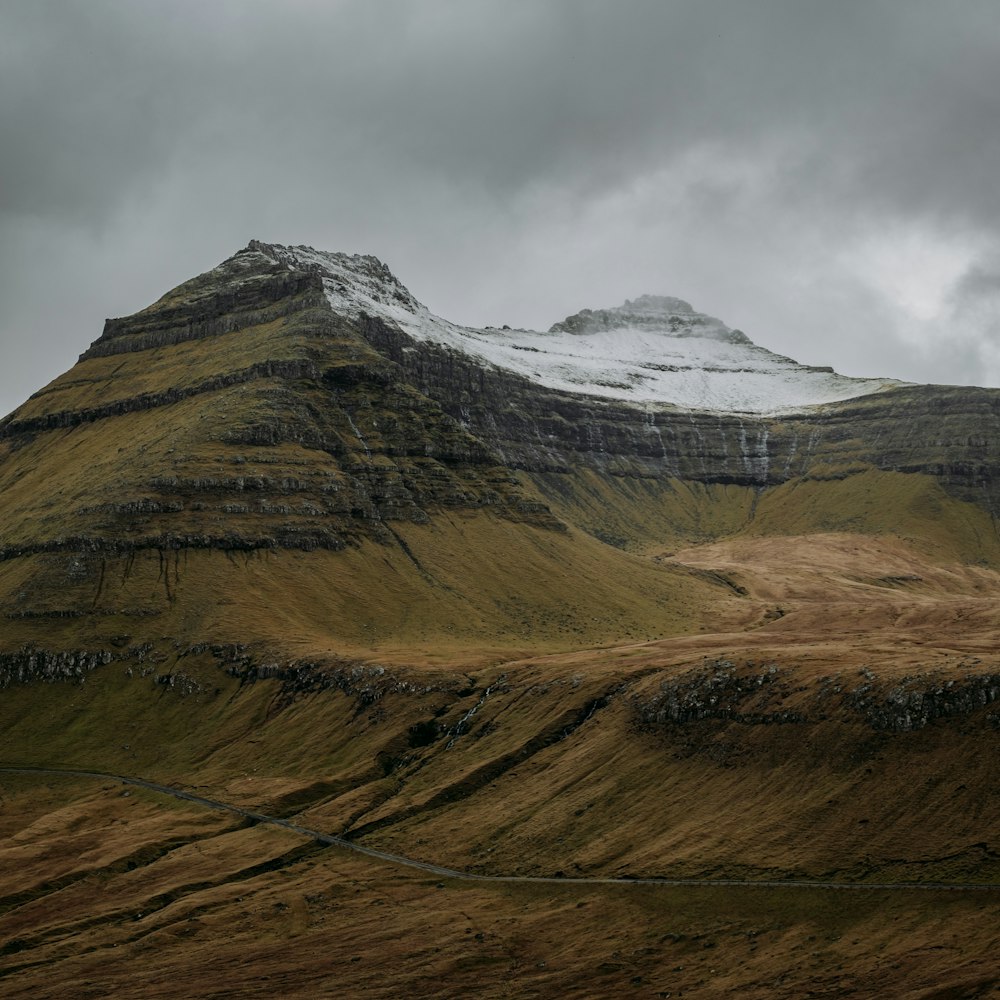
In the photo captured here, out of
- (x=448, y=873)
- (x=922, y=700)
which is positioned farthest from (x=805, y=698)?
(x=448, y=873)

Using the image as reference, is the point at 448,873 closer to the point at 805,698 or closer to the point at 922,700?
the point at 805,698

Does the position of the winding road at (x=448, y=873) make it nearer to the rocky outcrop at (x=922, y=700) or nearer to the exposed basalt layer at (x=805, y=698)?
the exposed basalt layer at (x=805, y=698)

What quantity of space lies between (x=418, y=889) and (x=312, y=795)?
36.1 m

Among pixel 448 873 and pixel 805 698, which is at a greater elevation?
pixel 805 698

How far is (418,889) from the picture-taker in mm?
111312

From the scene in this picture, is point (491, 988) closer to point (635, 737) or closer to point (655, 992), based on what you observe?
point (655, 992)

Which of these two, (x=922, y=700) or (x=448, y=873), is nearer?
(x=922, y=700)

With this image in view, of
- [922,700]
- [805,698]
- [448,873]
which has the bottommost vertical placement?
[448,873]

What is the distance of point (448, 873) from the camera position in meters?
114

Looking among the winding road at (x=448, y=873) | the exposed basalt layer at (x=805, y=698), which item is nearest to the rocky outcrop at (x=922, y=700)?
the exposed basalt layer at (x=805, y=698)

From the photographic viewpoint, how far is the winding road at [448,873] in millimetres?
89663

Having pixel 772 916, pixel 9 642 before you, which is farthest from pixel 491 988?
pixel 9 642

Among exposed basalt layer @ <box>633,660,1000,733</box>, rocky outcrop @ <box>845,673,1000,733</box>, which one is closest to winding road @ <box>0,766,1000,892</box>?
exposed basalt layer @ <box>633,660,1000,733</box>

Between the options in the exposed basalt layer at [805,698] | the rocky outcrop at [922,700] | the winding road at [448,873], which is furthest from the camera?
the exposed basalt layer at [805,698]
